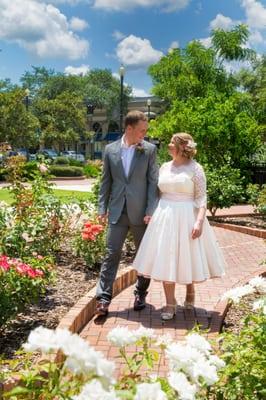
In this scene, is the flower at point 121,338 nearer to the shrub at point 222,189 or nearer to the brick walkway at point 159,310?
the brick walkway at point 159,310

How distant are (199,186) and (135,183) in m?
0.54

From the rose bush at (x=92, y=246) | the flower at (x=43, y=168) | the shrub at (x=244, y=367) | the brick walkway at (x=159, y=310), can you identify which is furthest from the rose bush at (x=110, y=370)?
the flower at (x=43, y=168)

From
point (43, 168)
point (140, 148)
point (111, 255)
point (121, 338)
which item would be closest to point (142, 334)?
point (121, 338)

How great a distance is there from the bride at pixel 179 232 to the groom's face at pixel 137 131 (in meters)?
0.26

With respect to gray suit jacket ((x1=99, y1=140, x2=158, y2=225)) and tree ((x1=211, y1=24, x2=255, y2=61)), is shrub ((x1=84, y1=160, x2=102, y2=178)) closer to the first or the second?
gray suit jacket ((x1=99, y1=140, x2=158, y2=225))

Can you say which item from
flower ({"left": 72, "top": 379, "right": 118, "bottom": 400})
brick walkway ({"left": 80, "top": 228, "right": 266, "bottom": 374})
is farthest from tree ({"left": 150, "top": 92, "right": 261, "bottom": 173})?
flower ({"left": 72, "top": 379, "right": 118, "bottom": 400})

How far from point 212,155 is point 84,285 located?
8.97m

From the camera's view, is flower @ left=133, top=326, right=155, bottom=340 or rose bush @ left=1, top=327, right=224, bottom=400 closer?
rose bush @ left=1, top=327, right=224, bottom=400

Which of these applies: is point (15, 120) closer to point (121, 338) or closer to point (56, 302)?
point (56, 302)

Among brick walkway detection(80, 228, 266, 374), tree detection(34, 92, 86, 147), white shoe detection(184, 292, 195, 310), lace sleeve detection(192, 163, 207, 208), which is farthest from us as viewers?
tree detection(34, 92, 86, 147)

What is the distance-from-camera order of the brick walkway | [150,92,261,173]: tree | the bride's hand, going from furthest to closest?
[150,92,261,173]: tree
the bride's hand
the brick walkway

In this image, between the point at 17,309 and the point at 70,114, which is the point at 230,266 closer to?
the point at 17,309

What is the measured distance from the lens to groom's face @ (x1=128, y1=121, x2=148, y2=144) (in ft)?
14.4

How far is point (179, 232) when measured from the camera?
175 inches
